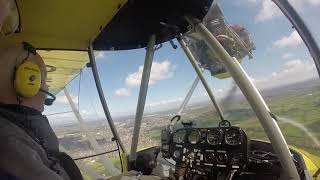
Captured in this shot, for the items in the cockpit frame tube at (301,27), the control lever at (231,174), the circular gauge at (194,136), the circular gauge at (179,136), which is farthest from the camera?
the circular gauge at (179,136)

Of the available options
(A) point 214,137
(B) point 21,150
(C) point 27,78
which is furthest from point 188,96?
(B) point 21,150

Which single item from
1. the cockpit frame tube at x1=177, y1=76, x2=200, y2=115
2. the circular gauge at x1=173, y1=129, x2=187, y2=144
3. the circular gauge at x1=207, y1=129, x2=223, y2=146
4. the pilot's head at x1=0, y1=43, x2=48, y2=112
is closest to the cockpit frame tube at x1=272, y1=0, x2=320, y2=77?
the circular gauge at x1=207, y1=129, x2=223, y2=146

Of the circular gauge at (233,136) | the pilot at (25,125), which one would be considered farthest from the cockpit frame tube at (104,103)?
the pilot at (25,125)

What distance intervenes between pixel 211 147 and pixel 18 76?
1.43 meters

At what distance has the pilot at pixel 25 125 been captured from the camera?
917 mm

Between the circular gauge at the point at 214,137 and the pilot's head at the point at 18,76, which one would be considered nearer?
the pilot's head at the point at 18,76

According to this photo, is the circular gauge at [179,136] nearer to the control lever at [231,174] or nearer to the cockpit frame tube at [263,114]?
the control lever at [231,174]

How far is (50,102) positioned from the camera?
1807 mm

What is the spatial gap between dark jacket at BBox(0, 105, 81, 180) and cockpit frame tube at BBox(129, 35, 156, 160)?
1581 mm

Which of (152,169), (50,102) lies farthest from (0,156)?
(152,169)

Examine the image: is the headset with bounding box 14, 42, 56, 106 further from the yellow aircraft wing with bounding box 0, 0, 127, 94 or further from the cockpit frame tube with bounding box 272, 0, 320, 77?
the cockpit frame tube with bounding box 272, 0, 320, 77

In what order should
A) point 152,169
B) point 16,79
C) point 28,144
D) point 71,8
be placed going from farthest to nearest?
point 152,169, point 71,8, point 16,79, point 28,144

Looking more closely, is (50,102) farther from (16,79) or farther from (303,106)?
(303,106)

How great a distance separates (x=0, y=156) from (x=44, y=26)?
5.45 feet
